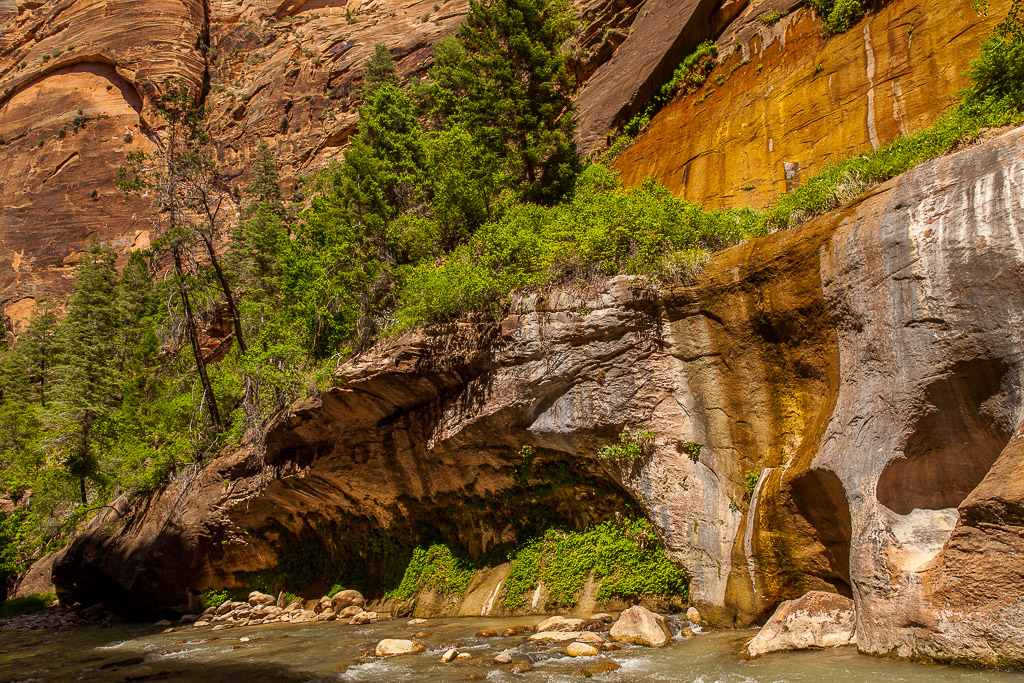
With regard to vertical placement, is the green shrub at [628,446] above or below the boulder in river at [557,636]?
above

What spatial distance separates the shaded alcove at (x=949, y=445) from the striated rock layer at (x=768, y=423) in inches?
0.8

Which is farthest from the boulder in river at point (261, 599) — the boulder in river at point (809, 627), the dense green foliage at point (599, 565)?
the boulder in river at point (809, 627)

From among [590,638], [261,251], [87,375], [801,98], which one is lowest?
[590,638]

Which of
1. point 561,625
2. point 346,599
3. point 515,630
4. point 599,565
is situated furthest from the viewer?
point 346,599

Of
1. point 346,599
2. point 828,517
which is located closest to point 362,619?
point 346,599

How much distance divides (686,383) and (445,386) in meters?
5.49

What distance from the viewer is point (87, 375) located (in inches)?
1043

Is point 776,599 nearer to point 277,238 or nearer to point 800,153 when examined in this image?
point 800,153

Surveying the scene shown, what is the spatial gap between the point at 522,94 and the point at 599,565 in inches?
548

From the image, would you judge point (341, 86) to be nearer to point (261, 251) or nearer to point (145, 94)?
point (261, 251)

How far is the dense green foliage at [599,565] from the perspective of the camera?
9836 mm

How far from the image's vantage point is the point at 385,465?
14523mm

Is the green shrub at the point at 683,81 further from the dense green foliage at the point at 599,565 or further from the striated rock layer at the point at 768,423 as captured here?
the dense green foliage at the point at 599,565

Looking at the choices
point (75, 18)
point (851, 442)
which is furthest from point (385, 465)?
point (75, 18)
